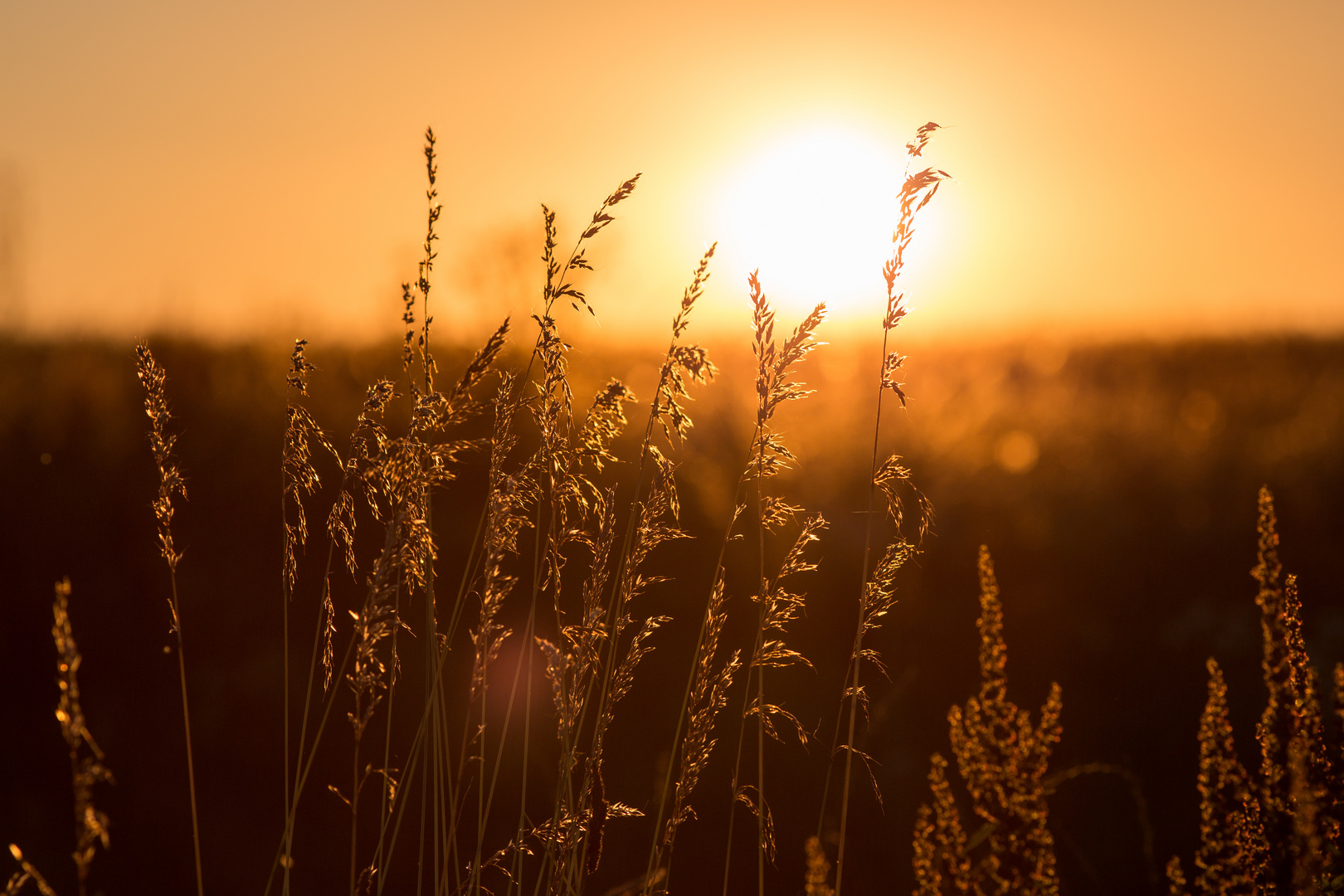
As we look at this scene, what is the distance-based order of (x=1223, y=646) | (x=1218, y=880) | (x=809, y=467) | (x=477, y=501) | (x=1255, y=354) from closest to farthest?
(x=1218, y=880) < (x=1223, y=646) < (x=477, y=501) < (x=809, y=467) < (x=1255, y=354)

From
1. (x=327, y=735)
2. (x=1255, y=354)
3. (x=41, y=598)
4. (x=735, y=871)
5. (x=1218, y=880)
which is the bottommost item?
(x=735, y=871)

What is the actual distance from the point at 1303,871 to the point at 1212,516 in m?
4.07

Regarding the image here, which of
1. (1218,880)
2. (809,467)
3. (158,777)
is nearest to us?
(1218,880)

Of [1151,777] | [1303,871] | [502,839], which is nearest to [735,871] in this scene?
[502,839]

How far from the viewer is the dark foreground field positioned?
3783mm

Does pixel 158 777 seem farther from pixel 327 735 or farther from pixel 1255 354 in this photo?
pixel 1255 354

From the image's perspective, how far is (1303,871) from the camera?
1.45 m

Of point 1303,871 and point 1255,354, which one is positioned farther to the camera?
point 1255,354

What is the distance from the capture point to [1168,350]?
873cm

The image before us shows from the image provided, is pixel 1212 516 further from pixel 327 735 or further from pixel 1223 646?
pixel 327 735

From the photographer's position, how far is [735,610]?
4.43 meters

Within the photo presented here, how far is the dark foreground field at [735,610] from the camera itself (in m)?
3.78

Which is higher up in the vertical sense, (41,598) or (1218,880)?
(1218,880)

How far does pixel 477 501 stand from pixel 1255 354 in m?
7.09
